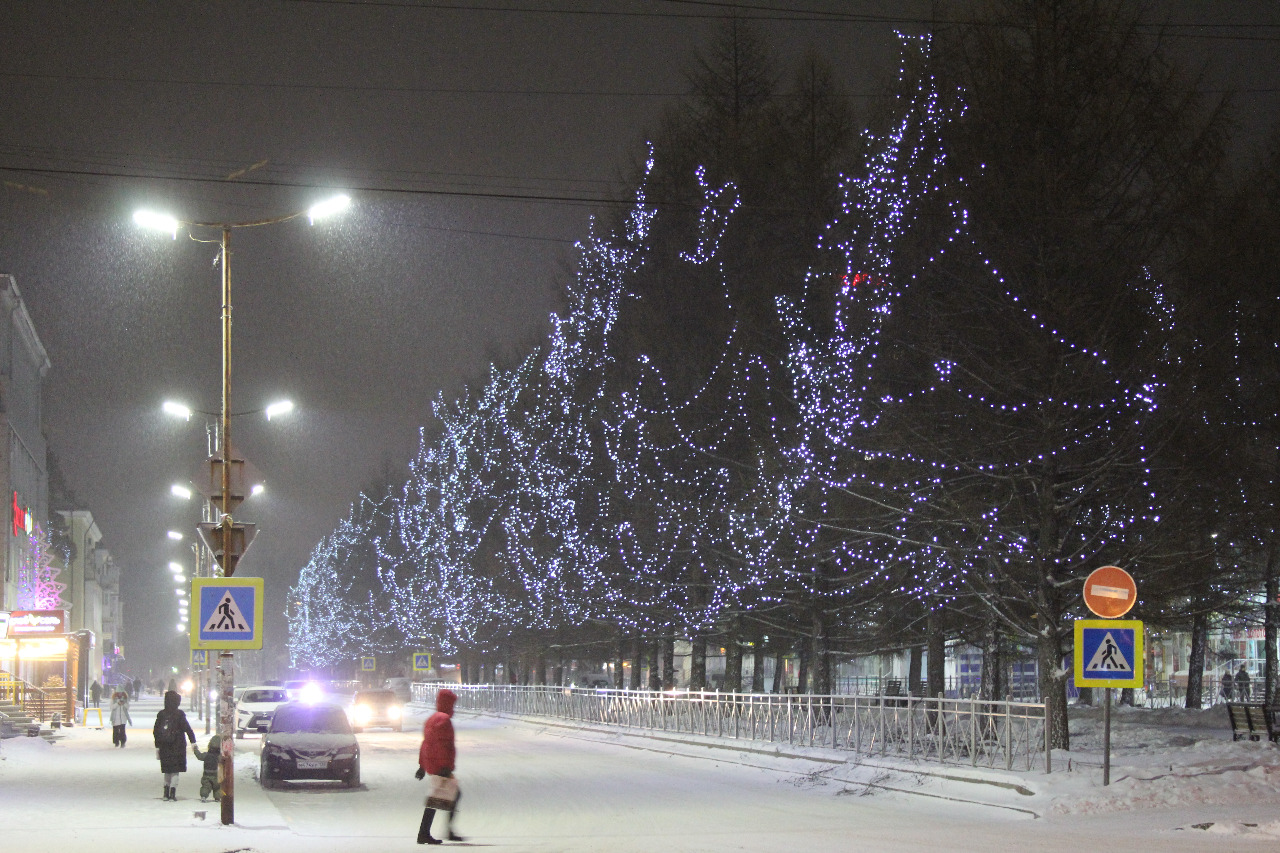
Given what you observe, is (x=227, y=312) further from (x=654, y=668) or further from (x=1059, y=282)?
(x=654, y=668)

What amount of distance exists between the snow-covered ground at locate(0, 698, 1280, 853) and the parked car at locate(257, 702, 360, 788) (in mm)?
403

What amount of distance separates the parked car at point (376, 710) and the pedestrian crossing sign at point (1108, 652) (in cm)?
3114

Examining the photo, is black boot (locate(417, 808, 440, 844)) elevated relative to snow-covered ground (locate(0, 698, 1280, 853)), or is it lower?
elevated

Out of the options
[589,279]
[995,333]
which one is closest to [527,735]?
[589,279]

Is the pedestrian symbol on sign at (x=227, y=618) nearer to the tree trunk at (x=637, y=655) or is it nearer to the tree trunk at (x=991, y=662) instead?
the tree trunk at (x=991, y=662)

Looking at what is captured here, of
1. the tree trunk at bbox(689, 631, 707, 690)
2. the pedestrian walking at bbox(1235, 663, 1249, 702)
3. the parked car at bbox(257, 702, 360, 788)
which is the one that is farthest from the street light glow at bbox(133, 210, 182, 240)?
the pedestrian walking at bbox(1235, 663, 1249, 702)

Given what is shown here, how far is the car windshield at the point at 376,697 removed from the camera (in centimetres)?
4544

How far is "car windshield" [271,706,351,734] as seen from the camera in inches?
947

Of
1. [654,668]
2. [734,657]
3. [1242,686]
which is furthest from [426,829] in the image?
[1242,686]

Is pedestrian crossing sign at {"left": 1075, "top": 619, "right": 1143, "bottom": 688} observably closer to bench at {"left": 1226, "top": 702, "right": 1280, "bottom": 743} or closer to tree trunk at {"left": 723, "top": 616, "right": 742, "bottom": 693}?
bench at {"left": 1226, "top": 702, "right": 1280, "bottom": 743}

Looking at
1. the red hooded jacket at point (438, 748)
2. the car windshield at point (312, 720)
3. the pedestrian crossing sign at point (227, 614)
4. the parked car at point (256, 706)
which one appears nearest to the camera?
the red hooded jacket at point (438, 748)

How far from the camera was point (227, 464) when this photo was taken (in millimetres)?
16719

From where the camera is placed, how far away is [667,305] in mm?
38031

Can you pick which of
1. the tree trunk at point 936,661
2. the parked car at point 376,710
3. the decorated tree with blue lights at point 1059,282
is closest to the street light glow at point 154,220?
the decorated tree with blue lights at point 1059,282
